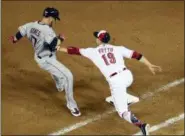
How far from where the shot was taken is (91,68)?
45.4 ft

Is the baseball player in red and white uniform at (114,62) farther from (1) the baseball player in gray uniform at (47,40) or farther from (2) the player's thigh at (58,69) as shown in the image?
(2) the player's thigh at (58,69)

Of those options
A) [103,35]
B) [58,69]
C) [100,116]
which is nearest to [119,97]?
[103,35]

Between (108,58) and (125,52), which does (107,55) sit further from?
(125,52)

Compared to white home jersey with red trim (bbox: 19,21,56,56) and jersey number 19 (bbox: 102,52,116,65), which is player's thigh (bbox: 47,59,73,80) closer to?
white home jersey with red trim (bbox: 19,21,56,56)

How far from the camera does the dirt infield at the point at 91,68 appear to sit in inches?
465

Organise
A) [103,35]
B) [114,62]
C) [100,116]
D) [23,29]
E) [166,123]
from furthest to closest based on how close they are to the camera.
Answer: [100,116] → [166,123] → [23,29] → [114,62] → [103,35]

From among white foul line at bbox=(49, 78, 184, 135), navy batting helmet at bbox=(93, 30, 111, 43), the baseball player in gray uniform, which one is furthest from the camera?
white foul line at bbox=(49, 78, 184, 135)

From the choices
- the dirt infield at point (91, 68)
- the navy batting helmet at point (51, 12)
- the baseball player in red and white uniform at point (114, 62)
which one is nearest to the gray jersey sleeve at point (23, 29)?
the navy batting helmet at point (51, 12)

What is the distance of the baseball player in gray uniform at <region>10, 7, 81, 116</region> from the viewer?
9143mm

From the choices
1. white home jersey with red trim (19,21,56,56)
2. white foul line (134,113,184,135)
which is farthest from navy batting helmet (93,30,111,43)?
white foul line (134,113,184,135)

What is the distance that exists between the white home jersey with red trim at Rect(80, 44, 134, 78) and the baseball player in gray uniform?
65 cm

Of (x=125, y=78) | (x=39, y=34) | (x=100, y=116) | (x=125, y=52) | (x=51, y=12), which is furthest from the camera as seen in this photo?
(x=100, y=116)

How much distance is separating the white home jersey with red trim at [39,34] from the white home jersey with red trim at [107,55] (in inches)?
34.3

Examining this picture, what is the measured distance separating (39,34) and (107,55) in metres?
1.62
